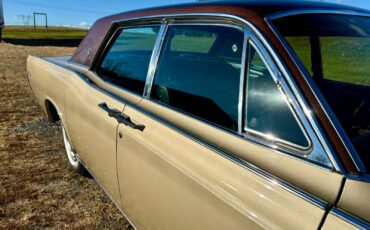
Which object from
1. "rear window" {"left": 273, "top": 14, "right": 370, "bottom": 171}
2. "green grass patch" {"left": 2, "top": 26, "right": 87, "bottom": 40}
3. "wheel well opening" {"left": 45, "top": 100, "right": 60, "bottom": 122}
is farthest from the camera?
"green grass patch" {"left": 2, "top": 26, "right": 87, "bottom": 40}

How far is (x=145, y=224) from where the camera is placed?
7.63 feet

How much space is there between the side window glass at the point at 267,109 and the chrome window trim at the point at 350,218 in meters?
0.27

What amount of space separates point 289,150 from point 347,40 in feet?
3.20

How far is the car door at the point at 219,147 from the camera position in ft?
4.66

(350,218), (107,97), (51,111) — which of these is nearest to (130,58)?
(107,97)

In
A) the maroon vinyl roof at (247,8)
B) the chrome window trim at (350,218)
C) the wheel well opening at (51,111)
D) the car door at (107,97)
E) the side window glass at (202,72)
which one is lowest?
the wheel well opening at (51,111)

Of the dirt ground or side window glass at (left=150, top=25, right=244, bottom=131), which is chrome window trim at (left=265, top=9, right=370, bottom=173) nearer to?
side window glass at (left=150, top=25, right=244, bottom=131)

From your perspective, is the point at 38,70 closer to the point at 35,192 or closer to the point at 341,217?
the point at 35,192

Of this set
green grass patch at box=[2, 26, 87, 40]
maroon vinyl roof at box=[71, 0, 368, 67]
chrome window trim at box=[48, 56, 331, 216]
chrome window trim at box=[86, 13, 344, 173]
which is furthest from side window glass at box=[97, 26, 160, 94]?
green grass patch at box=[2, 26, 87, 40]

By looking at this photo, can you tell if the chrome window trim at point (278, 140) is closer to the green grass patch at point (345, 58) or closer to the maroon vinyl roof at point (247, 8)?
the maroon vinyl roof at point (247, 8)

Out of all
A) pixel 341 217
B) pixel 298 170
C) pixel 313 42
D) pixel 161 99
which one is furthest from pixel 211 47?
pixel 341 217

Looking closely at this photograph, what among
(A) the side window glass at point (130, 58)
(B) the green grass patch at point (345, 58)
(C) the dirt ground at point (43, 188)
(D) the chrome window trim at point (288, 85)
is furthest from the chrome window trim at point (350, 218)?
(C) the dirt ground at point (43, 188)

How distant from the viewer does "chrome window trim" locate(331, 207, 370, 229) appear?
121cm

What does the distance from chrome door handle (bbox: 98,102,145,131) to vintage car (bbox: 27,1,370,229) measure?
0.03ft
